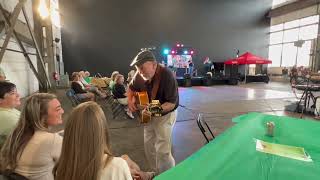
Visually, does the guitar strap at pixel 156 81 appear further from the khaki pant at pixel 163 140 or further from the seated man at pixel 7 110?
the seated man at pixel 7 110

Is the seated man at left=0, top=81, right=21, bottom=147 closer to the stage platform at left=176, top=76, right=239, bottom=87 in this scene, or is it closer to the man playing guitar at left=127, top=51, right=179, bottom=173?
the man playing guitar at left=127, top=51, right=179, bottom=173

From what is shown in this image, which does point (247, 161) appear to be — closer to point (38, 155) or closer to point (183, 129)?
point (38, 155)

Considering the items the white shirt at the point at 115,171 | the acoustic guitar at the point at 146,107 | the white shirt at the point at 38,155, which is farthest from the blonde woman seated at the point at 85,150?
the acoustic guitar at the point at 146,107

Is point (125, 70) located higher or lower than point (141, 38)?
lower

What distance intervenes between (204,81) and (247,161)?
1453 centimetres

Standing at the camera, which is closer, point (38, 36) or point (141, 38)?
point (38, 36)

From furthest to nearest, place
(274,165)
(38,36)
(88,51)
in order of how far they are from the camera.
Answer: (88,51)
(38,36)
(274,165)

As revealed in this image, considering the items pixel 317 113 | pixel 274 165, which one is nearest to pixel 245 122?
pixel 274 165

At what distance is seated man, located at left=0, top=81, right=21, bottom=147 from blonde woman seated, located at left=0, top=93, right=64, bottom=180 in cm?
50

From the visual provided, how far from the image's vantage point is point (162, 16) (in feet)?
54.4

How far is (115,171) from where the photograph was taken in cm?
109

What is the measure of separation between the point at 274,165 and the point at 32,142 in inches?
59.2

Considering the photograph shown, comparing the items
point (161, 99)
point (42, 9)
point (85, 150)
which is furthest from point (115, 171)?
point (42, 9)

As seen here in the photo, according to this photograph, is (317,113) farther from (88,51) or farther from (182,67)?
(88,51)
